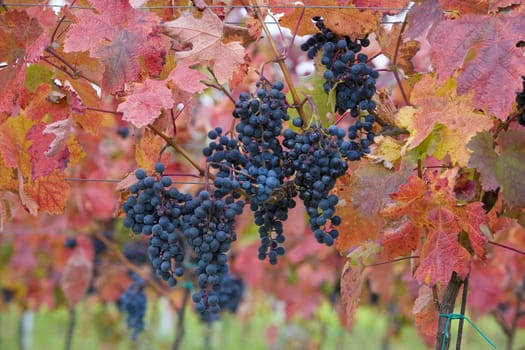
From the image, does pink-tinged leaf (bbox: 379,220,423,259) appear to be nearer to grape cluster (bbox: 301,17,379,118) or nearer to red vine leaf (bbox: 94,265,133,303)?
grape cluster (bbox: 301,17,379,118)

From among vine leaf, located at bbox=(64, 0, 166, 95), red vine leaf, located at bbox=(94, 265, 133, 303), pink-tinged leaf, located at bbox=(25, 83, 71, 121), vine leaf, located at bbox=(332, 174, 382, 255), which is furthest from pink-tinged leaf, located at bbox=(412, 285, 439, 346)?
red vine leaf, located at bbox=(94, 265, 133, 303)

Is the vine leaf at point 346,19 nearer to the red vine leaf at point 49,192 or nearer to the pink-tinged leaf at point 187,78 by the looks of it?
the pink-tinged leaf at point 187,78

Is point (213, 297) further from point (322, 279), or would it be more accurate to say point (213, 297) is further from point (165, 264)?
point (322, 279)

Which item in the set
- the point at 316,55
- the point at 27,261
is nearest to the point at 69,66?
the point at 316,55

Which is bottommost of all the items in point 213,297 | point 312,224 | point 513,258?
point 513,258

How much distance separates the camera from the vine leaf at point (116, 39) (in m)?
1.84

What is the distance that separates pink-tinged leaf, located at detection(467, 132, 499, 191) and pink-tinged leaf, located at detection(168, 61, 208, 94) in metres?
0.71

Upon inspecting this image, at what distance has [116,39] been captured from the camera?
1854 millimetres

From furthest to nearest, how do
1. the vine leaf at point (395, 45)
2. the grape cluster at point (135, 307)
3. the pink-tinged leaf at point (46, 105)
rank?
1. the grape cluster at point (135, 307)
2. the vine leaf at point (395, 45)
3. the pink-tinged leaf at point (46, 105)

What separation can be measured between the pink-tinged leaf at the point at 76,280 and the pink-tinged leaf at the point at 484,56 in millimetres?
3008

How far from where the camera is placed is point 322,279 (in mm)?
5934

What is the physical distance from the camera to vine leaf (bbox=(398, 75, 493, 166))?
1768 mm

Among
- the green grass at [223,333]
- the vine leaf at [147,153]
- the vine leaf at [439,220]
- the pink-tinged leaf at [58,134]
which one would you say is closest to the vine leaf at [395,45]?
the vine leaf at [439,220]

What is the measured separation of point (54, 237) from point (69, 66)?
10.6 ft
